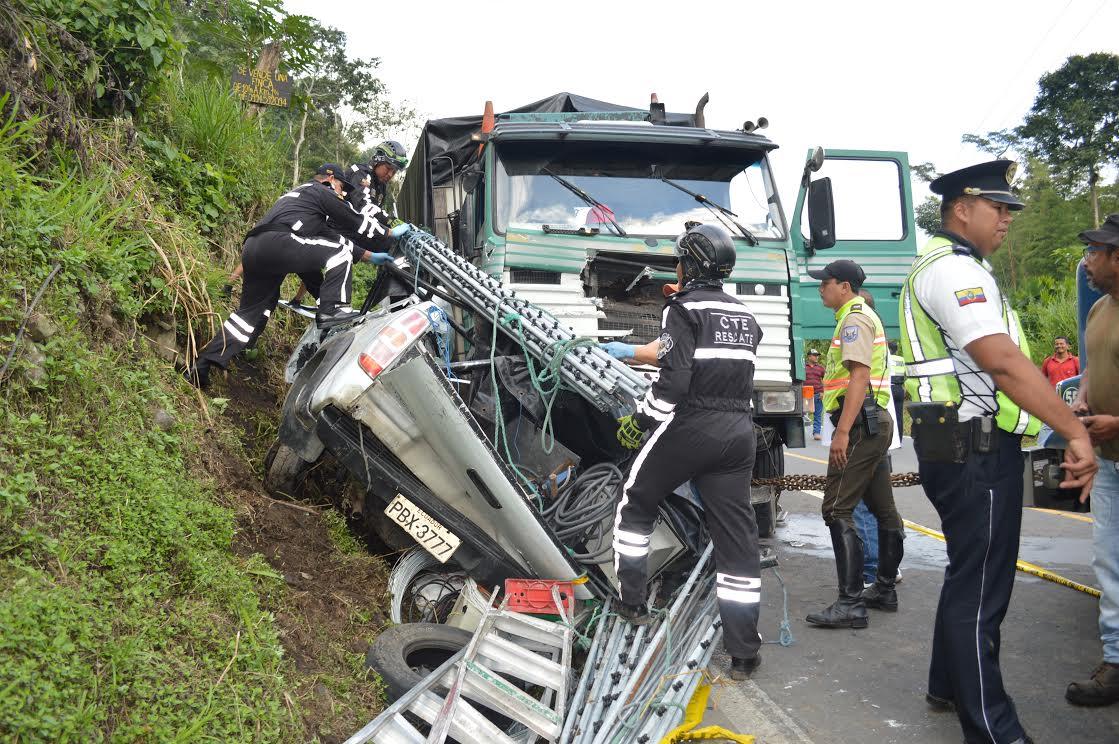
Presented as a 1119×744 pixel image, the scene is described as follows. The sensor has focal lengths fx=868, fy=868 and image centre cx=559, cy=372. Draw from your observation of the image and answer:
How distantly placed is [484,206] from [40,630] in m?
4.40

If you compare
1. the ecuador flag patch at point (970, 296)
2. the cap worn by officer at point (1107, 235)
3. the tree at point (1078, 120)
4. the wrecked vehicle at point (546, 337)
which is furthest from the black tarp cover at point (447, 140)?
the tree at point (1078, 120)

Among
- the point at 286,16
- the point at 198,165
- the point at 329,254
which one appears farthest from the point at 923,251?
the point at 286,16

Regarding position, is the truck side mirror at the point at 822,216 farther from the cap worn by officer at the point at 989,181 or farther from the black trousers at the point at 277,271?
the black trousers at the point at 277,271

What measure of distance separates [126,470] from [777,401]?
400 centimetres

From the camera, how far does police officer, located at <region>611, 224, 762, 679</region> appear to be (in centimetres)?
398

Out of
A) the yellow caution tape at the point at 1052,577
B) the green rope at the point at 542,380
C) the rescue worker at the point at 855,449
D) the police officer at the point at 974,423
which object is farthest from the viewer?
the yellow caution tape at the point at 1052,577

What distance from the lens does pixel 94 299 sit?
4.13 meters

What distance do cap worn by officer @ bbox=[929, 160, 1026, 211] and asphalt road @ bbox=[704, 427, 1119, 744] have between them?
2.05 m

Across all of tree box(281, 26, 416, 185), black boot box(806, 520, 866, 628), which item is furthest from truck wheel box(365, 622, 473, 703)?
tree box(281, 26, 416, 185)

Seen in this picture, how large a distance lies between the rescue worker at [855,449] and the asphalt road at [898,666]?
6.8 inches

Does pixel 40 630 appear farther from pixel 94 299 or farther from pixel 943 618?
pixel 943 618

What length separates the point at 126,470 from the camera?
342 cm

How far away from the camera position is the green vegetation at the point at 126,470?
8.53 feet

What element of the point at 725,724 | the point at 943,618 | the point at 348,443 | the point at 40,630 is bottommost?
the point at 725,724
